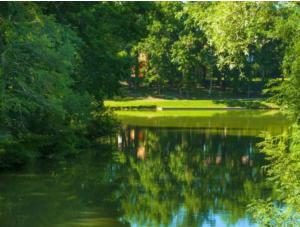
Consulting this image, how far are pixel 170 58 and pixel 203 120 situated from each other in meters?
33.5

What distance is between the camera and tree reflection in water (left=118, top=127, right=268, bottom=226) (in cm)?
1798

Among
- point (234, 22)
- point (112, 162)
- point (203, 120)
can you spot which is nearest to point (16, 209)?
point (112, 162)

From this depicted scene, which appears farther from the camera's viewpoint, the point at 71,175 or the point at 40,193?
the point at 71,175

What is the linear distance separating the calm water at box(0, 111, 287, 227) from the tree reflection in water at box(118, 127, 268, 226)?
0.10 feet

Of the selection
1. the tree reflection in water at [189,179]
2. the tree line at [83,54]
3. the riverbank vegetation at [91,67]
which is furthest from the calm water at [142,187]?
the tree line at [83,54]

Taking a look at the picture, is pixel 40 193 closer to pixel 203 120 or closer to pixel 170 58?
pixel 203 120

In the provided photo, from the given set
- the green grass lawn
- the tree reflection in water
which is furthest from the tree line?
the green grass lawn

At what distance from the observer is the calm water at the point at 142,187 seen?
57.5ft

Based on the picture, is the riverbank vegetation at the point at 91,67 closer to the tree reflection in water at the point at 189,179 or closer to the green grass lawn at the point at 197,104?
the tree reflection in water at the point at 189,179

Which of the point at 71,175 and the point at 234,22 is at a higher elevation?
the point at 234,22

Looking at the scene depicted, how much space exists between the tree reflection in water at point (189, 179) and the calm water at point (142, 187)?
30mm

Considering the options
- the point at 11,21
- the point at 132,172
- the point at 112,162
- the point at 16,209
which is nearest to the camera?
the point at 16,209

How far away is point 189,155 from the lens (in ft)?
101

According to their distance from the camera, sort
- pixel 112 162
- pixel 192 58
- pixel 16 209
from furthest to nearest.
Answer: pixel 192 58
pixel 112 162
pixel 16 209
